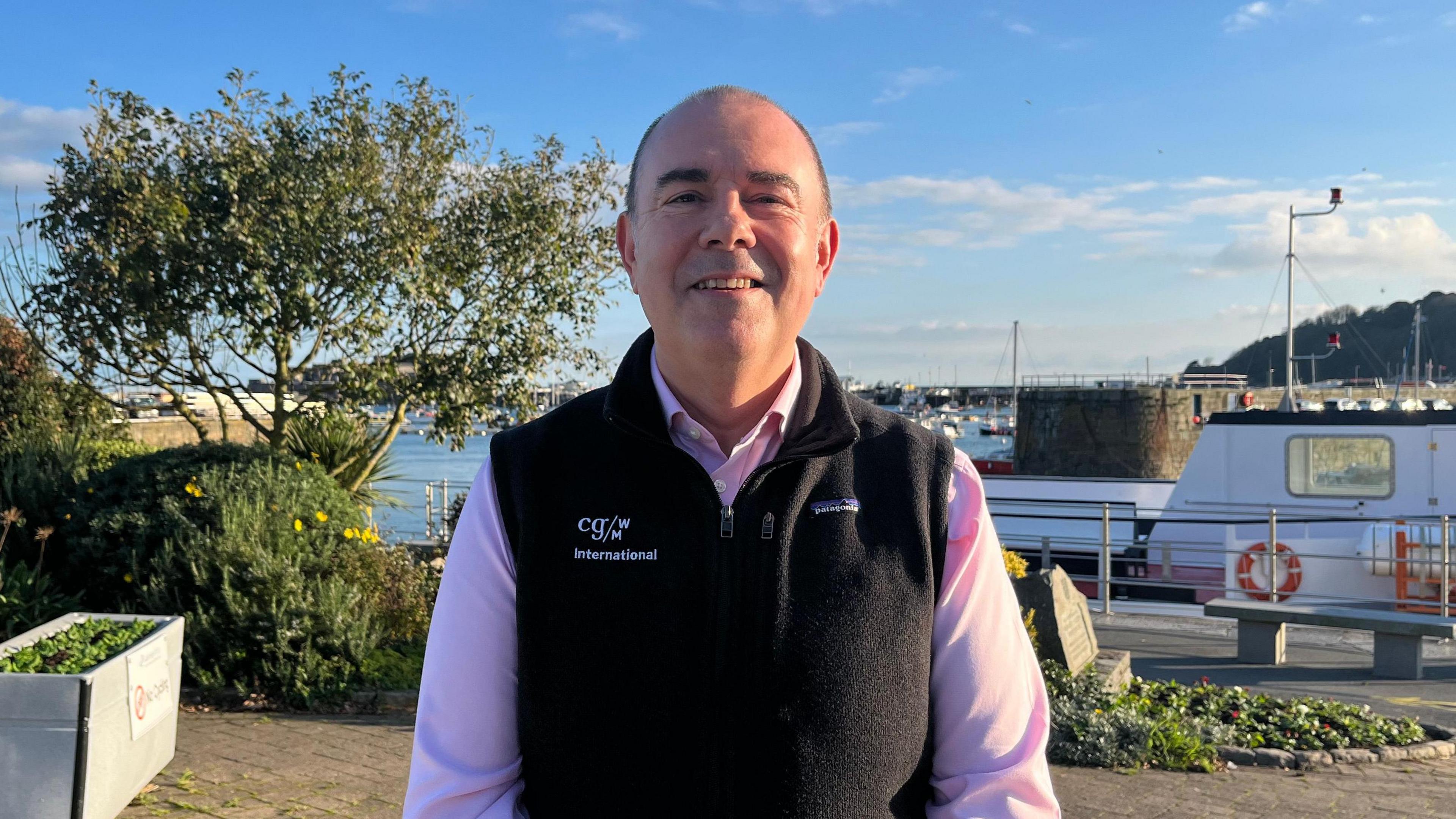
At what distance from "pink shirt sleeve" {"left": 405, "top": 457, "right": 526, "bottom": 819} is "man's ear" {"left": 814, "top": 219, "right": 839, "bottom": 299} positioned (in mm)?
714

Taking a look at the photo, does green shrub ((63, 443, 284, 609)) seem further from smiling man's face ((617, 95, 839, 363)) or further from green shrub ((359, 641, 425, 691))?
smiling man's face ((617, 95, 839, 363))

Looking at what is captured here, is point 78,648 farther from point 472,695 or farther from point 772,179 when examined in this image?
point 772,179

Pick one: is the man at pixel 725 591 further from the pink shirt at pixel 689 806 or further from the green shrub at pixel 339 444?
the green shrub at pixel 339 444

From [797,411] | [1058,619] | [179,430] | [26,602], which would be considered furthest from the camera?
[179,430]

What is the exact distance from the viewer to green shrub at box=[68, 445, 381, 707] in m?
6.73

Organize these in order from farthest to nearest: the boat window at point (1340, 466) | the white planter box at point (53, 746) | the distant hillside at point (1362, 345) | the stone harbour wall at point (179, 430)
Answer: the distant hillside at point (1362, 345)
the stone harbour wall at point (179, 430)
the boat window at point (1340, 466)
the white planter box at point (53, 746)

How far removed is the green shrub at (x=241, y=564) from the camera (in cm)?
673

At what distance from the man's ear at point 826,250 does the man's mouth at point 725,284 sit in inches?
7.9

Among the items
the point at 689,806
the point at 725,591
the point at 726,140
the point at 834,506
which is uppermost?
the point at 726,140

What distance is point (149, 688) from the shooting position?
4789 millimetres

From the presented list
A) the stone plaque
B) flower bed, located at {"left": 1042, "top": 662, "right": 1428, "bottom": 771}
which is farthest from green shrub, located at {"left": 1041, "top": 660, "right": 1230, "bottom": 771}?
the stone plaque

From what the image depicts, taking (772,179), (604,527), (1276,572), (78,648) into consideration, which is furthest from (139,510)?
(1276,572)

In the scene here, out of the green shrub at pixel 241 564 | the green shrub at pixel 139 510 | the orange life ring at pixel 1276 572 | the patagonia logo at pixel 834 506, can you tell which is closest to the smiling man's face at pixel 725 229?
the patagonia logo at pixel 834 506

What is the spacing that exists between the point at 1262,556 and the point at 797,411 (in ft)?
41.7
